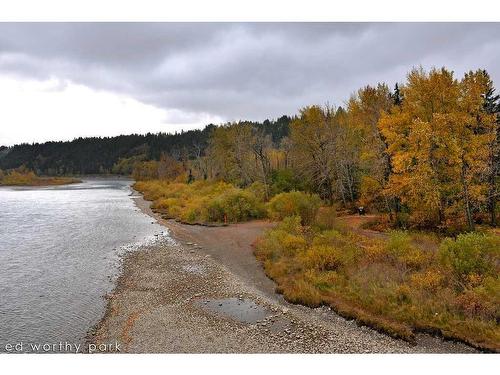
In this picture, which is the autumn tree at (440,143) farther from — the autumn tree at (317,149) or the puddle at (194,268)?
the puddle at (194,268)

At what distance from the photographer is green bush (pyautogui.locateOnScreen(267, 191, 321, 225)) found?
104 feet

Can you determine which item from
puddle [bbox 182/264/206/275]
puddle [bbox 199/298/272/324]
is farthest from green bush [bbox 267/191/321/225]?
puddle [bbox 199/298/272/324]

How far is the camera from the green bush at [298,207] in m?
31.7

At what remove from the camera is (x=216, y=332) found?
14039 millimetres

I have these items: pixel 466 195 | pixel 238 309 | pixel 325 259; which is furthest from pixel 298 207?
pixel 238 309

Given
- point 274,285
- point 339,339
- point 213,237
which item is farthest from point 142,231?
point 339,339

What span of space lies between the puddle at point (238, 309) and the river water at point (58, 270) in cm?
468

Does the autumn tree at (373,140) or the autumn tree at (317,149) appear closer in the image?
the autumn tree at (373,140)

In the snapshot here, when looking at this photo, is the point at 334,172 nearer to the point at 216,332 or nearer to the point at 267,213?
the point at 267,213

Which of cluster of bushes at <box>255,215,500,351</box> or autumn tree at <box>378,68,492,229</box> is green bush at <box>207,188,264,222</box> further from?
autumn tree at <box>378,68,492,229</box>

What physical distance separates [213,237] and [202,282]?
11.8 metres

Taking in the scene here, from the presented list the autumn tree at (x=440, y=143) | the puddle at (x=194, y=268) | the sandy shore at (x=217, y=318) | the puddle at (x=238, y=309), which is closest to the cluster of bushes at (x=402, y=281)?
the sandy shore at (x=217, y=318)

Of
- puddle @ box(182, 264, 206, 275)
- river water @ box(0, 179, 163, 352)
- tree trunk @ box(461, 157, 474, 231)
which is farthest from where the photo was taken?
tree trunk @ box(461, 157, 474, 231)

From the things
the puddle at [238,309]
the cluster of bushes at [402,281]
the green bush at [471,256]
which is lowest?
the puddle at [238,309]
